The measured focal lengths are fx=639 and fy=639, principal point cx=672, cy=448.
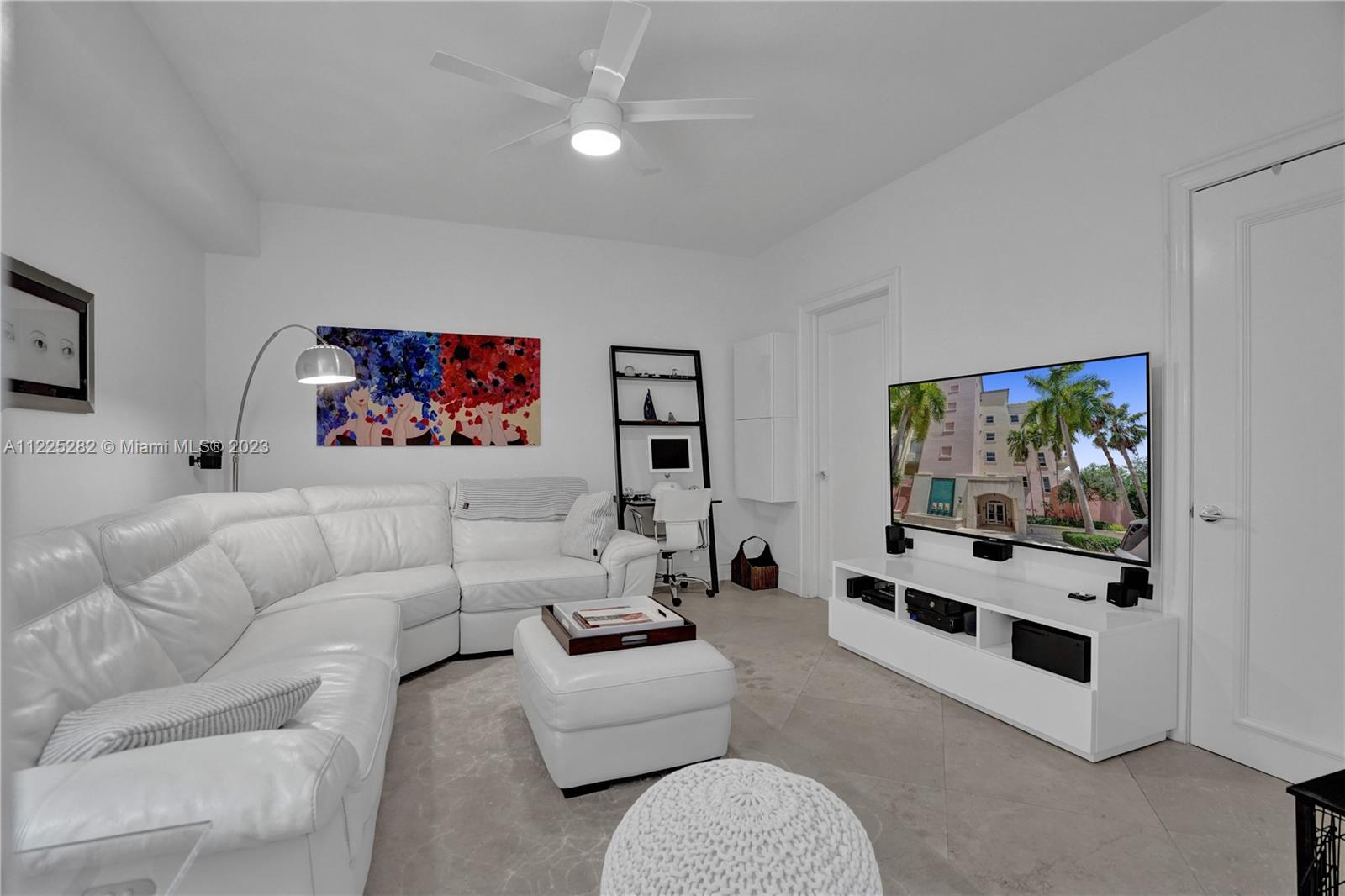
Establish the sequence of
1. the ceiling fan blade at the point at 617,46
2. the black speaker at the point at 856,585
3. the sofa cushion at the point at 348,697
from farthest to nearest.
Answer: the black speaker at the point at 856,585, the ceiling fan blade at the point at 617,46, the sofa cushion at the point at 348,697

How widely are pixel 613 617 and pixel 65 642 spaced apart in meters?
1.44

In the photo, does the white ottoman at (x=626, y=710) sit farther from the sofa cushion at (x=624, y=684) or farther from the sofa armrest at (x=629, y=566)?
the sofa armrest at (x=629, y=566)

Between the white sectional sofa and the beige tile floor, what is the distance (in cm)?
26

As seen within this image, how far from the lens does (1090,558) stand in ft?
8.55

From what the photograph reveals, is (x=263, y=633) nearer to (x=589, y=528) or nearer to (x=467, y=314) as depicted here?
(x=589, y=528)

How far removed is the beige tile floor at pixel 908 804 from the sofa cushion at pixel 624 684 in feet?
0.86

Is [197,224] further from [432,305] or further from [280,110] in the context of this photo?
[432,305]

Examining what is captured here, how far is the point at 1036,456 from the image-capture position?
8.88 feet

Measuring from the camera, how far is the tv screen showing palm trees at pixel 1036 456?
2.41 m

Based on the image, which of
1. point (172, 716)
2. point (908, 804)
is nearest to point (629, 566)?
point (908, 804)

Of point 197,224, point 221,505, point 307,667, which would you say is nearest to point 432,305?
point 197,224

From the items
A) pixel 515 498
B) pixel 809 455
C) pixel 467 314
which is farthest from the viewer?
pixel 809 455

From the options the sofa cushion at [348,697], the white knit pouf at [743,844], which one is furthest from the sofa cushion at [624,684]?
the white knit pouf at [743,844]

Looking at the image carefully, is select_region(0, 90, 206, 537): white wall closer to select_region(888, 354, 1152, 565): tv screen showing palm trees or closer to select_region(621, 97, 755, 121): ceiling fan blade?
select_region(621, 97, 755, 121): ceiling fan blade
